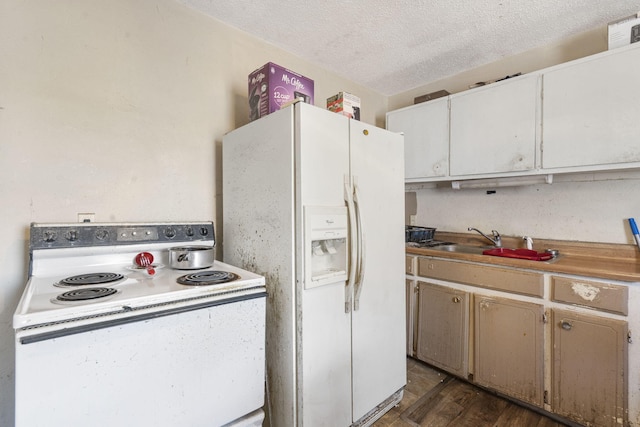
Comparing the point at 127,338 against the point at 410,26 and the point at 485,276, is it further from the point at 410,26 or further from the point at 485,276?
the point at 410,26

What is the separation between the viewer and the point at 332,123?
1505mm

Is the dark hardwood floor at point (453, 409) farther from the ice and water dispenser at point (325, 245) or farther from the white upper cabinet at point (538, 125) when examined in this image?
the white upper cabinet at point (538, 125)

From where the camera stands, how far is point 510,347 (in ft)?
6.24

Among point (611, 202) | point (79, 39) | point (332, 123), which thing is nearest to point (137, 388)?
point (332, 123)

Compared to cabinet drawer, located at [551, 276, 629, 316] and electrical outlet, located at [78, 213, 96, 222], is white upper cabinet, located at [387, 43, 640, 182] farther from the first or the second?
electrical outlet, located at [78, 213, 96, 222]

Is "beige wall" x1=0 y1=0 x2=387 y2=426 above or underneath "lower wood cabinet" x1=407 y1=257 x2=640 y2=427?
above

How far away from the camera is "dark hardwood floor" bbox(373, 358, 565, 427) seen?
178 cm

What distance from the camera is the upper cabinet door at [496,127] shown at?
210cm

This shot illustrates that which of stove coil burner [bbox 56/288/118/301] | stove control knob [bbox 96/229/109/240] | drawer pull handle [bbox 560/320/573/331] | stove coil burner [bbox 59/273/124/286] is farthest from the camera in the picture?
drawer pull handle [bbox 560/320/573/331]

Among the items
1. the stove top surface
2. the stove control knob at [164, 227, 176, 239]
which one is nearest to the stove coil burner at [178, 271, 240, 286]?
the stove top surface

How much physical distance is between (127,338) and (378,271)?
129cm

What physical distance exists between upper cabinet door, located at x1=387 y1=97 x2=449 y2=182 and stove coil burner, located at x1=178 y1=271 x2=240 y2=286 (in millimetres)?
2047

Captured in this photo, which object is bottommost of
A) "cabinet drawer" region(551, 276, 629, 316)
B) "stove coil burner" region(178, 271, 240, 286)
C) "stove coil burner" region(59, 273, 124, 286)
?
"cabinet drawer" region(551, 276, 629, 316)

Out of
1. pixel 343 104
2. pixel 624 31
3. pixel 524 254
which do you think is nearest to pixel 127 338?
pixel 343 104
